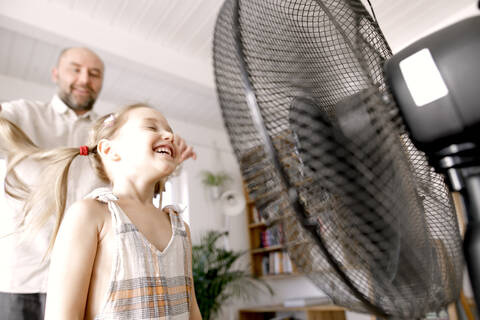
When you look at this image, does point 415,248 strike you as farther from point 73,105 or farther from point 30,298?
point 73,105

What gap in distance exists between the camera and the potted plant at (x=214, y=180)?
4.40 metres

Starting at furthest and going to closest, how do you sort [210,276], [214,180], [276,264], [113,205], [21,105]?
[214,180]
[276,264]
[210,276]
[21,105]
[113,205]

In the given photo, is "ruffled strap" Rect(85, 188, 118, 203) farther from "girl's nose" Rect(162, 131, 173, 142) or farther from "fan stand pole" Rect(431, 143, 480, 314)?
"fan stand pole" Rect(431, 143, 480, 314)

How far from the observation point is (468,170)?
12.3 inches

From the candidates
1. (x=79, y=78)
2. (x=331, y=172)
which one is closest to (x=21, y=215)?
(x=79, y=78)

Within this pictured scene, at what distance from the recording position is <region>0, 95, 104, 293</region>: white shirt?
1.02m

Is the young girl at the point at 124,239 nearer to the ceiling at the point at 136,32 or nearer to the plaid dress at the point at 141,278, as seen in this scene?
the plaid dress at the point at 141,278

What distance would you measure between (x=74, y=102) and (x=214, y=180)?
9.61 feet

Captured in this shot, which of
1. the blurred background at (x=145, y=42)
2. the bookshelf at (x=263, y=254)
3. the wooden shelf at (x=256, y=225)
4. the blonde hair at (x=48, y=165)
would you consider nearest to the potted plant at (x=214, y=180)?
the blurred background at (x=145, y=42)

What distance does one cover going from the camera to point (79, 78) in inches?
64.1

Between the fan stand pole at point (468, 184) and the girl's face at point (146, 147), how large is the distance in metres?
0.62

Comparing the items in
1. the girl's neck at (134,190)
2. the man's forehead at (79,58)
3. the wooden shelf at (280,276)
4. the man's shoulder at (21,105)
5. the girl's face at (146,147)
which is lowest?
the wooden shelf at (280,276)

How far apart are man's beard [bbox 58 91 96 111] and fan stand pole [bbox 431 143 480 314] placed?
5.03 feet

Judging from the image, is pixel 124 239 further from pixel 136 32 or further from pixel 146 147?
pixel 136 32
